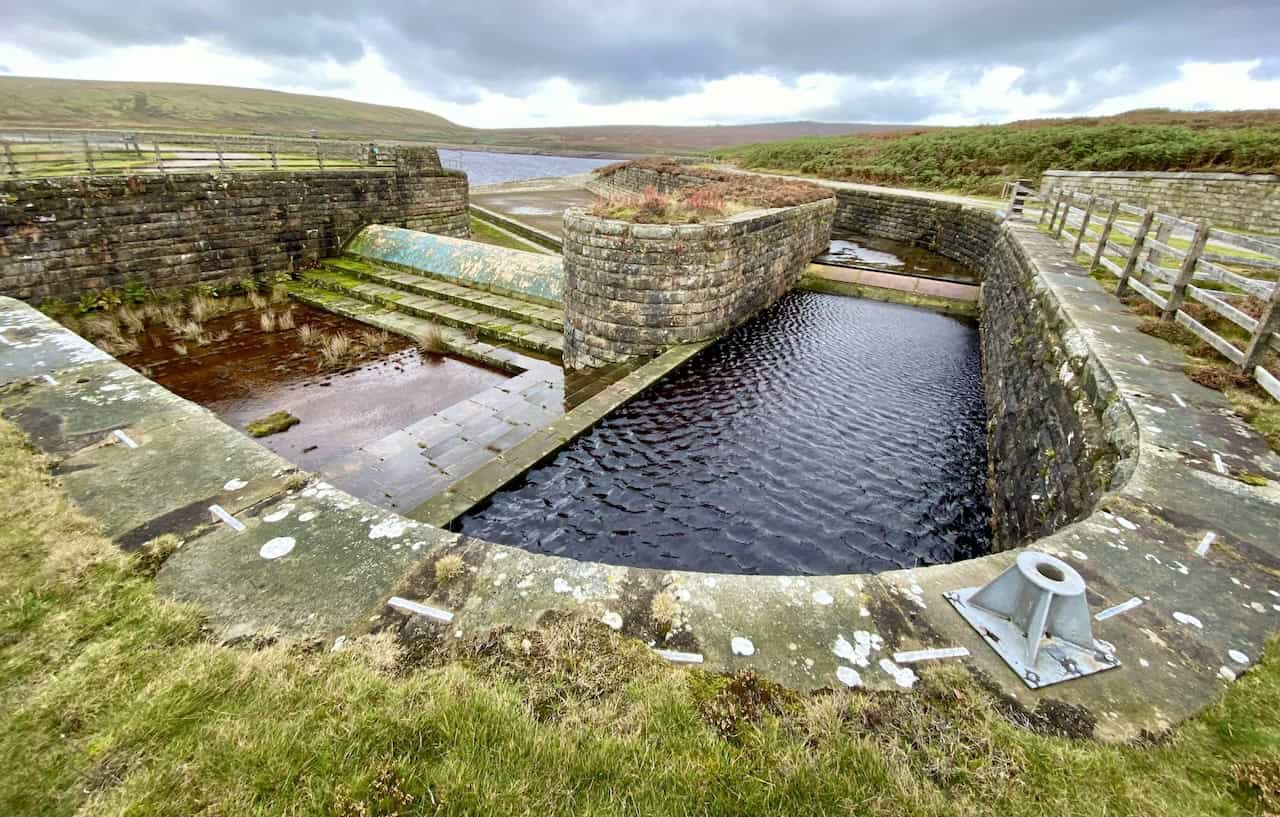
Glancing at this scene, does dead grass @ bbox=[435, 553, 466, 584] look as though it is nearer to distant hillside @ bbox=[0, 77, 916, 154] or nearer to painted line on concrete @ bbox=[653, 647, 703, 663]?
painted line on concrete @ bbox=[653, 647, 703, 663]

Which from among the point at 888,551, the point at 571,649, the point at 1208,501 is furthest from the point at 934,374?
the point at 571,649

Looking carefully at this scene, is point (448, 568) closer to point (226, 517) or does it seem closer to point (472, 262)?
point (226, 517)

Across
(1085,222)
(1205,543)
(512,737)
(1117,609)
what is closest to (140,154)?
(512,737)

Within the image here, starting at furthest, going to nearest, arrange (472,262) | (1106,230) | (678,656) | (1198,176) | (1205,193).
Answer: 1. (1205,193)
2. (1198,176)
3. (472,262)
4. (1106,230)
5. (678,656)

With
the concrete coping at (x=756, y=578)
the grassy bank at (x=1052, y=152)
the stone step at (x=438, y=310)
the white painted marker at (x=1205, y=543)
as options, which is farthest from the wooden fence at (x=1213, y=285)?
the grassy bank at (x=1052, y=152)

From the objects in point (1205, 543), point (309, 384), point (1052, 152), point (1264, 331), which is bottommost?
point (309, 384)

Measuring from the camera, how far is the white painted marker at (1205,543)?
2713 millimetres

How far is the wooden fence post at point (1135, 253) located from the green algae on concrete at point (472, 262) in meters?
8.80

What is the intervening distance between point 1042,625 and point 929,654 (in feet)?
1.42

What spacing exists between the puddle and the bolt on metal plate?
1349 centimetres

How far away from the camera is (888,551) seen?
4879 millimetres

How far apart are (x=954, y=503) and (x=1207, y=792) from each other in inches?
169

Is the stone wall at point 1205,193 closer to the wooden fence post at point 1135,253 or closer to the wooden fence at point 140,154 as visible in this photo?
the wooden fence post at point 1135,253

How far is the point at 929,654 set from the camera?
7.22ft
